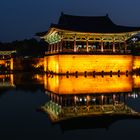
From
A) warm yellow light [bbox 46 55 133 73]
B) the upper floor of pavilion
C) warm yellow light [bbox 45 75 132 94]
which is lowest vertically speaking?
warm yellow light [bbox 45 75 132 94]

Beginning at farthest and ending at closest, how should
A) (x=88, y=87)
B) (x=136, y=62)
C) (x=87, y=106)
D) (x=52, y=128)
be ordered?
(x=136, y=62)
(x=88, y=87)
(x=87, y=106)
(x=52, y=128)

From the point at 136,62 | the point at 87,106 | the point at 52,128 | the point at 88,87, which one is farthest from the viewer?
the point at 136,62

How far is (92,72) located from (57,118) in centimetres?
2615

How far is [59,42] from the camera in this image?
39.8 meters

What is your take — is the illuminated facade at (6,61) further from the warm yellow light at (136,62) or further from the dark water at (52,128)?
the dark water at (52,128)

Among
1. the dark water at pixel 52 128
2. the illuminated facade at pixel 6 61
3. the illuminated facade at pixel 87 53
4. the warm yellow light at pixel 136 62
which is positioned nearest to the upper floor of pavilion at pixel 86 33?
the illuminated facade at pixel 87 53

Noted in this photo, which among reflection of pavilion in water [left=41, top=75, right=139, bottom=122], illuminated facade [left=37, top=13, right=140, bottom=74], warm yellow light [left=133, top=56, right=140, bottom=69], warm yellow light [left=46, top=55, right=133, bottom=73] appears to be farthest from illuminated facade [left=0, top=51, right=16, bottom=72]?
reflection of pavilion in water [left=41, top=75, right=139, bottom=122]

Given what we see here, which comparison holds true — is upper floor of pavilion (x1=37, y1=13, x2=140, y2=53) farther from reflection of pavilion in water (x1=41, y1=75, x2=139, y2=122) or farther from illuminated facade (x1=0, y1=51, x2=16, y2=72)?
reflection of pavilion in water (x1=41, y1=75, x2=139, y2=122)

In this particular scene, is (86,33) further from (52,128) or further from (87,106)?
(52,128)


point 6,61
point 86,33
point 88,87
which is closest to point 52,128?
point 88,87

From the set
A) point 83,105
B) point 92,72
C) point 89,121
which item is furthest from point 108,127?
point 92,72

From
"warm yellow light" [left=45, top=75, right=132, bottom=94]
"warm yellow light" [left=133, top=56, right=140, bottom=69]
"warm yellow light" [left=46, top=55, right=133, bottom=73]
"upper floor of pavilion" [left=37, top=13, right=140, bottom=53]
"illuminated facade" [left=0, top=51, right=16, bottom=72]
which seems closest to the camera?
"warm yellow light" [left=45, top=75, right=132, bottom=94]

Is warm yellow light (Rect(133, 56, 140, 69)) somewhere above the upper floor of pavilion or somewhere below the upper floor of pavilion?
below

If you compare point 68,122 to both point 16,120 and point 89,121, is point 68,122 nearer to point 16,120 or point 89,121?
point 89,121
